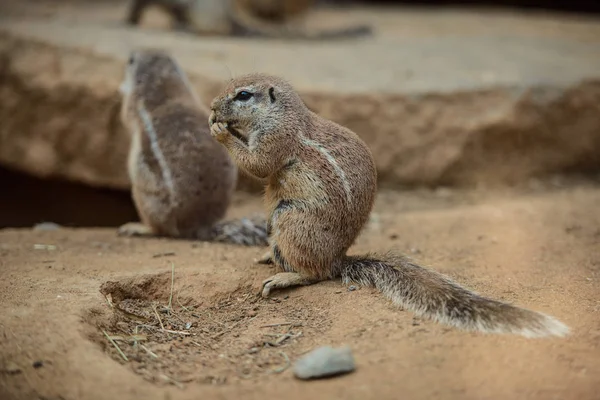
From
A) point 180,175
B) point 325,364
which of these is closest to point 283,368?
point 325,364

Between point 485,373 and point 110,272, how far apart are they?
8.62ft

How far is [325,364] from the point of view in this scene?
3.41 metres

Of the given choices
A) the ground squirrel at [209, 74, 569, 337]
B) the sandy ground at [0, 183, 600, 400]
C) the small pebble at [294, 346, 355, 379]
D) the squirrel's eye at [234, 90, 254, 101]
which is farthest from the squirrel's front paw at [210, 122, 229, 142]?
the small pebble at [294, 346, 355, 379]

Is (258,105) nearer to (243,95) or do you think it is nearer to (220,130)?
(243,95)

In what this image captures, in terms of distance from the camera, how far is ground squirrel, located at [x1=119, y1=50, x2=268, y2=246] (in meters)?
6.20

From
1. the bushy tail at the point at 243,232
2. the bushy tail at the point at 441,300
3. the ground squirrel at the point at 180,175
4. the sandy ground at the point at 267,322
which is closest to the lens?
the sandy ground at the point at 267,322

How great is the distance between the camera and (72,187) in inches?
381

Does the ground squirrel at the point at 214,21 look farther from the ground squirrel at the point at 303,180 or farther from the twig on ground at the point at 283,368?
the twig on ground at the point at 283,368

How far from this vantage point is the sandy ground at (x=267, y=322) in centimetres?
335

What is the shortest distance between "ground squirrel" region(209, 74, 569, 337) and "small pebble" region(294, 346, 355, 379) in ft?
3.02

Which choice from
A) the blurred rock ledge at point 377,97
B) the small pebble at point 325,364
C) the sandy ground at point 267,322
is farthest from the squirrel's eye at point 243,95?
the blurred rock ledge at point 377,97

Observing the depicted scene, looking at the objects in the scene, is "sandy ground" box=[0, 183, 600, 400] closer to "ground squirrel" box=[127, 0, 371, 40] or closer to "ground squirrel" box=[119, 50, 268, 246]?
"ground squirrel" box=[119, 50, 268, 246]

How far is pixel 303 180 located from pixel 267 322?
3.04ft

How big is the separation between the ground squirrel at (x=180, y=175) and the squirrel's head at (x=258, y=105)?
1578 millimetres
